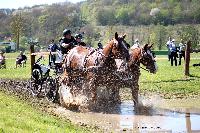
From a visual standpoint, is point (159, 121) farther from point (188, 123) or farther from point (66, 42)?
point (66, 42)

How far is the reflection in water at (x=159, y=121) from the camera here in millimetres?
11055

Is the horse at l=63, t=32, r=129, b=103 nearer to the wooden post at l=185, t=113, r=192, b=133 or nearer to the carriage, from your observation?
the carriage

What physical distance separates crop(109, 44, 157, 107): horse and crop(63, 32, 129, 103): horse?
0.39 m

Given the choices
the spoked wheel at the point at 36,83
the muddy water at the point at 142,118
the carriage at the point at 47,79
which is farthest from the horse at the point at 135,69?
the spoked wheel at the point at 36,83

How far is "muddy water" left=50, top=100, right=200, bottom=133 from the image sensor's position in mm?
11172

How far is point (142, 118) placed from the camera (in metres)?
12.6

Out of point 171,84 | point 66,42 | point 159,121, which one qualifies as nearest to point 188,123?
point 159,121

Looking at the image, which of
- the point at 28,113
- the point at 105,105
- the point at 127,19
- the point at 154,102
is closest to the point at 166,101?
the point at 154,102

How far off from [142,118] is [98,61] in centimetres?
213

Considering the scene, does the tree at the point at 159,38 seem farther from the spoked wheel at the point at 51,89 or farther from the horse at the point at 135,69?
the horse at the point at 135,69

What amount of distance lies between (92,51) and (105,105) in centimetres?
170

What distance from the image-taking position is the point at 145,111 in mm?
13883

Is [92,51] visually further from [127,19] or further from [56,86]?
[127,19]

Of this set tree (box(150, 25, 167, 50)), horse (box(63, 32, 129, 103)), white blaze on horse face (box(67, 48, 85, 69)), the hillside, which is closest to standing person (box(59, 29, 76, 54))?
white blaze on horse face (box(67, 48, 85, 69))
